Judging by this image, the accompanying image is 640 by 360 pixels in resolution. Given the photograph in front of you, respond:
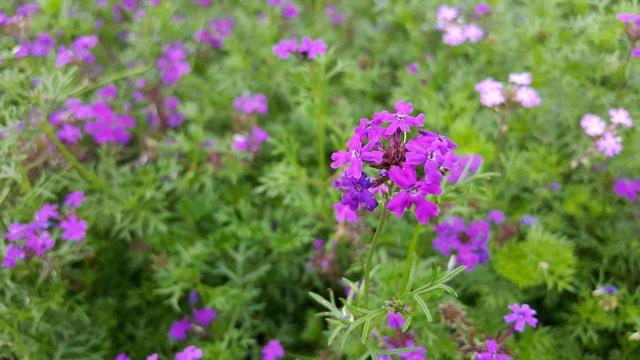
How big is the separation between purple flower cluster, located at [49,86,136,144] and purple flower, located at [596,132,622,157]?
333 centimetres

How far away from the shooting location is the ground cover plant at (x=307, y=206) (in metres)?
2.86

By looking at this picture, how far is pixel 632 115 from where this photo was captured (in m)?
3.43

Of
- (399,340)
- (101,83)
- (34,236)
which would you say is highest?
(101,83)

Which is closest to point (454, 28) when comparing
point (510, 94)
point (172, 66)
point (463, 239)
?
point (510, 94)

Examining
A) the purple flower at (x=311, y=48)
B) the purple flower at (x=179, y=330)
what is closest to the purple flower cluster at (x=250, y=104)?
the purple flower at (x=311, y=48)

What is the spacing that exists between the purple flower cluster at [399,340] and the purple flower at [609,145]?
5.69 feet

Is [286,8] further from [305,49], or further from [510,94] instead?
[510,94]

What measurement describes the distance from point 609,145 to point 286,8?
3207 mm

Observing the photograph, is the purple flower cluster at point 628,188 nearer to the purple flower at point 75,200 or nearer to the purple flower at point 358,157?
the purple flower at point 358,157

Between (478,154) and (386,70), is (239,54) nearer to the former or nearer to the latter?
(386,70)

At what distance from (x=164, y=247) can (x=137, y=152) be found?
4.15 feet

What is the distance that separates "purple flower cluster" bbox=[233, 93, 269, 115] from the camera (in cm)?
402

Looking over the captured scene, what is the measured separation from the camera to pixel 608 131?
323cm

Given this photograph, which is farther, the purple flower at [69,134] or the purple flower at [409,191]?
the purple flower at [69,134]
